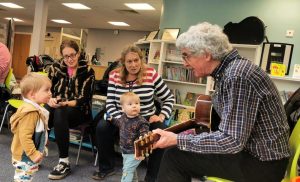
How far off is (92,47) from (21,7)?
3742mm

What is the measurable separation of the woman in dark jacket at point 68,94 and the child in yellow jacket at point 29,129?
29.3 inches

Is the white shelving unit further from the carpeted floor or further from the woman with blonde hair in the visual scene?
the woman with blonde hair

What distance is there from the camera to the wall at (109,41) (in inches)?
499

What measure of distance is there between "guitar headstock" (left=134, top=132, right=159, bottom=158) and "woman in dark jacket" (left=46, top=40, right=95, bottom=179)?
134 cm

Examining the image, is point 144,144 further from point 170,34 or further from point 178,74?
point 170,34

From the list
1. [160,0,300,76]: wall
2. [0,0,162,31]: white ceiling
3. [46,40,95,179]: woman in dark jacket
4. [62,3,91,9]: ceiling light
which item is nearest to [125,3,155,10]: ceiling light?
[0,0,162,31]: white ceiling

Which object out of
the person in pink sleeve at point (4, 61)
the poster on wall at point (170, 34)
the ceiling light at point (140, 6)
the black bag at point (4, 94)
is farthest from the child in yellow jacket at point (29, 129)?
the ceiling light at point (140, 6)

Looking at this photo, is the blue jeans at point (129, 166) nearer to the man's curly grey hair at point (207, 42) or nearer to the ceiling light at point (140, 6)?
the man's curly grey hair at point (207, 42)

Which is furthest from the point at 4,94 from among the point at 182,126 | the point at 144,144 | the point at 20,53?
the point at 20,53

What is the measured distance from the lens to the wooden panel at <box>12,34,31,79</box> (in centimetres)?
1508

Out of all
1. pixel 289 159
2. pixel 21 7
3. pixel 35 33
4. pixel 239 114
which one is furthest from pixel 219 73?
pixel 21 7

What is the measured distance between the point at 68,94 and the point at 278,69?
9.93 ft

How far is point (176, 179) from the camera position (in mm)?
1536

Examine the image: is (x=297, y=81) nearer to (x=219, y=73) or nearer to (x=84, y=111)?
(x=84, y=111)
